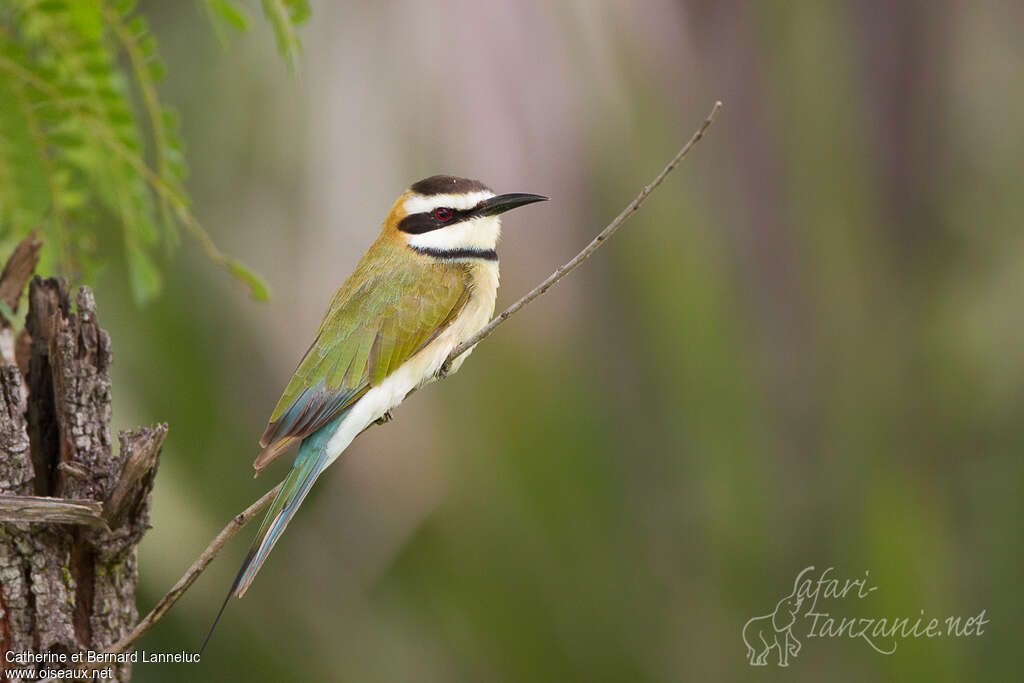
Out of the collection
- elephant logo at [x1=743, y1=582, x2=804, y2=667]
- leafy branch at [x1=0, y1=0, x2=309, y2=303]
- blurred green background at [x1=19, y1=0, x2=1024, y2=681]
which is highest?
leafy branch at [x1=0, y1=0, x2=309, y2=303]

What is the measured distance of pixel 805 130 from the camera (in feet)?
10.7

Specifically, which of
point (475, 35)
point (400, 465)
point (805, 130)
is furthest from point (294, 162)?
point (805, 130)

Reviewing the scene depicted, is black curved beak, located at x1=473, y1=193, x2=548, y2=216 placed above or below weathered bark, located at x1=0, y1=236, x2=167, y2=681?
above

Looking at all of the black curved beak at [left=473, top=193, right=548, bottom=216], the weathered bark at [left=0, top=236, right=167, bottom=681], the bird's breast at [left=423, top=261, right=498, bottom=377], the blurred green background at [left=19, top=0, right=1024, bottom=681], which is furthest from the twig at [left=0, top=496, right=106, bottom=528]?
the blurred green background at [left=19, top=0, right=1024, bottom=681]

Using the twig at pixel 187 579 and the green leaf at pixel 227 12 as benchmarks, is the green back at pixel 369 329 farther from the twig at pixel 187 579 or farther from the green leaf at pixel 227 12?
the green leaf at pixel 227 12

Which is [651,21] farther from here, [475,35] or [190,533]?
[190,533]

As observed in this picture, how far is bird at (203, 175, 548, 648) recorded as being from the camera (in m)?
2.02

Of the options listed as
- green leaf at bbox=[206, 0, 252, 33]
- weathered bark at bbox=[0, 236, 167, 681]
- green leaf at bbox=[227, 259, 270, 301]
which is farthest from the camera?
green leaf at bbox=[227, 259, 270, 301]

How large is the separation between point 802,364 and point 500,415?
107 cm

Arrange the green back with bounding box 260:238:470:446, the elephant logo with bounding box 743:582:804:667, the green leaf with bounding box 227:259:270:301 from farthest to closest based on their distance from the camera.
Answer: the elephant logo with bounding box 743:582:804:667, the green back with bounding box 260:238:470:446, the green leaf with bounding box 227:259:270:301

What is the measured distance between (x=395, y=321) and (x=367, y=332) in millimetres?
74

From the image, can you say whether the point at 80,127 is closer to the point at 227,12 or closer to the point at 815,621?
the point at 227,12

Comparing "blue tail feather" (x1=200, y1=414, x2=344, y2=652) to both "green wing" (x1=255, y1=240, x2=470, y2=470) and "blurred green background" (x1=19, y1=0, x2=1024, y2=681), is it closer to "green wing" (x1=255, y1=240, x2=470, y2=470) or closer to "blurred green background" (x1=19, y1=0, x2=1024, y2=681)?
"green wing" (x1=255, y1=240, x2=470, y2=470)

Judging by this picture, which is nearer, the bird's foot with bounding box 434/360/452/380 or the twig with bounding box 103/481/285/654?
the twig with bounding box 103/481/285/654
